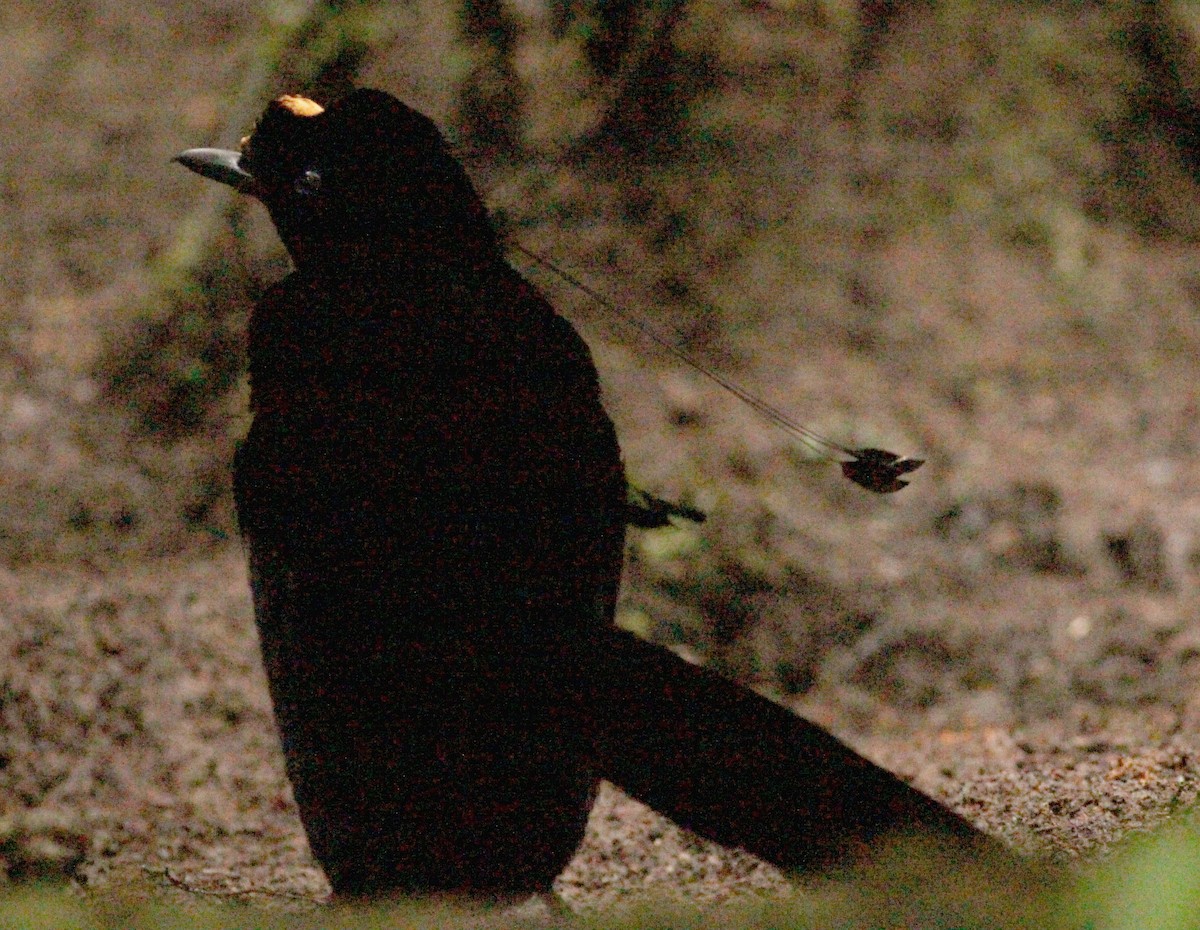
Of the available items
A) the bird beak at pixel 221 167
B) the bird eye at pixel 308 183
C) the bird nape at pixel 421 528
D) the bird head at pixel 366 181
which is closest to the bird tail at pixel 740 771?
the bird nape at pixel 421 528

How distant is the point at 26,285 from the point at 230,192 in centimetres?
99

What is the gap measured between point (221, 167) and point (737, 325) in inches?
116

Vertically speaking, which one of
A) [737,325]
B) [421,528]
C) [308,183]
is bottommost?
[421,528]

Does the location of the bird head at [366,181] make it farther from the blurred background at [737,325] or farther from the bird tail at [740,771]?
the blurred background at [737,325]

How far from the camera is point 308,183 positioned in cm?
264

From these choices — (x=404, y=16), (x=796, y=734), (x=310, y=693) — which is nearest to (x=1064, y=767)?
(x=796, y=734)

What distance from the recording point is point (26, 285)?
220 inches

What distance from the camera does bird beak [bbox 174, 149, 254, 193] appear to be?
279 cm

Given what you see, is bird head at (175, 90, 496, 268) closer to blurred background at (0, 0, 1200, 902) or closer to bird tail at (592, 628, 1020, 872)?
bird tail at (592, 628, 1020, 872)

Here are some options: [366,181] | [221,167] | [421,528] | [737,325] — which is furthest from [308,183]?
[737,325]

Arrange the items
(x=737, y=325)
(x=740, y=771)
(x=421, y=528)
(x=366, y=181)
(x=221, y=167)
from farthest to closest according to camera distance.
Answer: (x=737, y=325) < (x=221, y=167) < (x=366, y=181) < (x=421, y=528) < (x=740, y=771)

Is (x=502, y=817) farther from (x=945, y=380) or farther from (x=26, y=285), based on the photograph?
(x=26, y=285)

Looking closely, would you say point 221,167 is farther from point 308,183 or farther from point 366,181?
point 366,181

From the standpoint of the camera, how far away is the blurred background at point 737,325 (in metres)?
4.17
